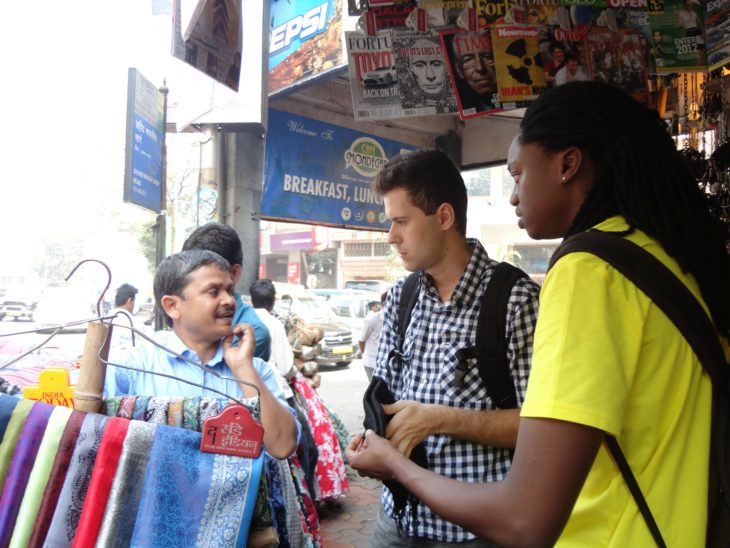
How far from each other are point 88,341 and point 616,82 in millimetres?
3204

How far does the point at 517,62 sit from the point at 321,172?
2.74 metres

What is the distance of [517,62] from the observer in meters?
3.35

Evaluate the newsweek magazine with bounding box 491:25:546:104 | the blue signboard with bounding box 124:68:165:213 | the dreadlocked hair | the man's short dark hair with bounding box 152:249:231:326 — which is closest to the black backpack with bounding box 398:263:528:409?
the dreadlocked hair

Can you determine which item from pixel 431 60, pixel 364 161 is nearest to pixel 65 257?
pixel 364 161

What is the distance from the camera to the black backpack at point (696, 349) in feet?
3.02

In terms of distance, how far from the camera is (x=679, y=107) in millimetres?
4207

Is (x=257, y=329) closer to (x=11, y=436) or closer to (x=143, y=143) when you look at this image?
(x=11, y=436)

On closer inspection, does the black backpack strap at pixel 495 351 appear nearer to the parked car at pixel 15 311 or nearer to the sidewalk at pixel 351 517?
the sidewalk at pixel 351 517

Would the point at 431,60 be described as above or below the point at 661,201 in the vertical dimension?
above

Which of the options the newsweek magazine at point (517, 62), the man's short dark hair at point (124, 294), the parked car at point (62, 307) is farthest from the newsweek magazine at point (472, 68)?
the parked car at point (62, 307)

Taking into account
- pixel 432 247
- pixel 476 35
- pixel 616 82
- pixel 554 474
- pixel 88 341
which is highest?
pixel 476 35

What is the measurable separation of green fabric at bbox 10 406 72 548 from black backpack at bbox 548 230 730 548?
109cm

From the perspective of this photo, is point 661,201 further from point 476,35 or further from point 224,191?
point 224,191

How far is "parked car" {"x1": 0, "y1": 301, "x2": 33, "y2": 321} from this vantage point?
20766 millimetres
